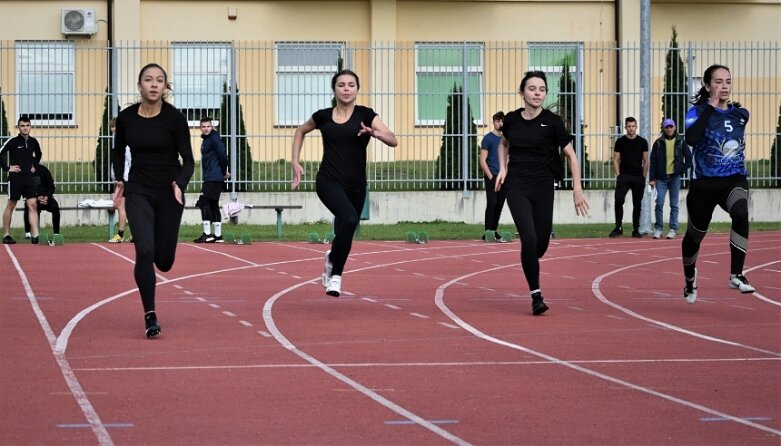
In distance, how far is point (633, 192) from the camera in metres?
25.4

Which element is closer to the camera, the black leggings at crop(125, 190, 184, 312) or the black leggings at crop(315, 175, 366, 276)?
the black leggings at crop(125, 190, 184, 312)

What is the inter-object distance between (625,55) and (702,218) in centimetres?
1866

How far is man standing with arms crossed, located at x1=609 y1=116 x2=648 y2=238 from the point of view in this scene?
997 inches

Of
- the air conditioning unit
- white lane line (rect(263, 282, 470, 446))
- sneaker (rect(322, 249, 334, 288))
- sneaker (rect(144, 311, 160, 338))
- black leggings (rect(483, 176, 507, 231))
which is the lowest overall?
white lane line (rect(263, 282, 470, 446))

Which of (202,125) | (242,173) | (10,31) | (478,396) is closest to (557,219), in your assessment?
(242,173)

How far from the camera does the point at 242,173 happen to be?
2873cm

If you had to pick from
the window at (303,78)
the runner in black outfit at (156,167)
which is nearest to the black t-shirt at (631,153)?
the window at (303,78)

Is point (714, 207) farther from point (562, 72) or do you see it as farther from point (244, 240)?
point (562, 72)

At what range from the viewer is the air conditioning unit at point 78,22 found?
121 feet

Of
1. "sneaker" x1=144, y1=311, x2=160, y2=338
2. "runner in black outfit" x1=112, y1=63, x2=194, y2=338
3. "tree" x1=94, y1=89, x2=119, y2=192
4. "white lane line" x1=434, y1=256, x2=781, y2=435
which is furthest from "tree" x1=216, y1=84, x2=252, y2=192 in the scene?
"sneaker" x1=144, y1=311, x2=160, y2=338

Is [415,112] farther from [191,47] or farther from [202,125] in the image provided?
[202,125]

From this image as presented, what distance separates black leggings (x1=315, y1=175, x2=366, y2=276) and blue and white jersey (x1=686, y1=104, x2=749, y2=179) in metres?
3.02

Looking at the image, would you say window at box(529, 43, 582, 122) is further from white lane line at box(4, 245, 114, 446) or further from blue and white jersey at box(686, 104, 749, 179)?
white lane line at box(4, 245, 114, 446)

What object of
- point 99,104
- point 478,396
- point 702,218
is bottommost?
point 478,396
